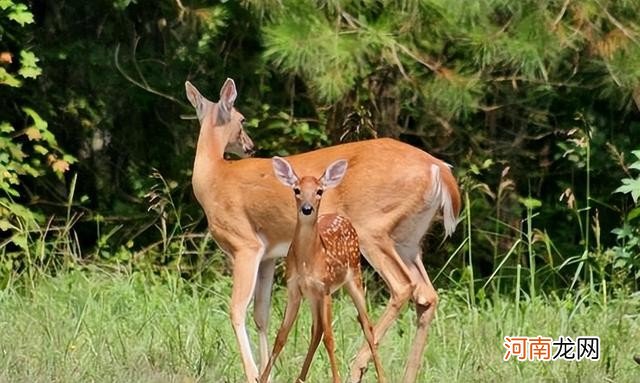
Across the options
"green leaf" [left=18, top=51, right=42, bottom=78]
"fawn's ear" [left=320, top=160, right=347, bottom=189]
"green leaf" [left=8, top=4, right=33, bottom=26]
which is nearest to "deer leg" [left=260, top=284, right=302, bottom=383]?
"fawn's ear" [left=320, top=160, right=347, bottom=189]

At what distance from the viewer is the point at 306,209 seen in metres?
5.42

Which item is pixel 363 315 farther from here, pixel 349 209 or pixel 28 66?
pixel 28 66

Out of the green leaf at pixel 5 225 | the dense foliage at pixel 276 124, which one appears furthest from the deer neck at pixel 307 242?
the green leaf at pixel 5 225

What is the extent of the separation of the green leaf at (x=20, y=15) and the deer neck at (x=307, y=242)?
14.9 feet

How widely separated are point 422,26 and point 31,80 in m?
3.47

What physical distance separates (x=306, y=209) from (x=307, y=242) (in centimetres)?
15

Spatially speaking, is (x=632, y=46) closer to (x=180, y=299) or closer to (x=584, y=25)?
(x=584, y=25)

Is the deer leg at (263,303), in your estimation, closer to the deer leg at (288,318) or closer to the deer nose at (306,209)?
the deer leg at (288,318)

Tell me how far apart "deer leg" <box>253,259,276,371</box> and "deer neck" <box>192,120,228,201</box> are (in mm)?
472

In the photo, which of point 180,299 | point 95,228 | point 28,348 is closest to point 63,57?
point 95,228

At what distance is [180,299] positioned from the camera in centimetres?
832

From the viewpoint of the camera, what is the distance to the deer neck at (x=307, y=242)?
5488 mm

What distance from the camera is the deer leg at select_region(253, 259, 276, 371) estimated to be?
6.80 metres

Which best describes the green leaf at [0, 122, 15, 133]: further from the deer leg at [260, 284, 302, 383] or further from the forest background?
the deer leg at [260, 284, 302, 383]
